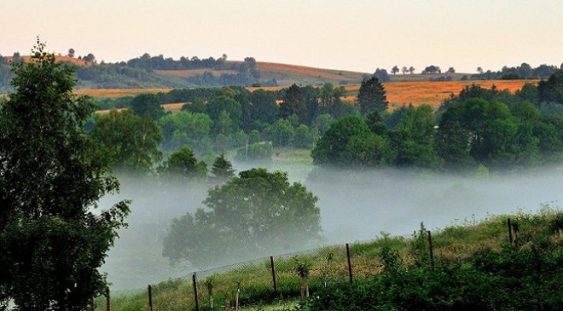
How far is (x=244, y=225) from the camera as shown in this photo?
9412 centimetres

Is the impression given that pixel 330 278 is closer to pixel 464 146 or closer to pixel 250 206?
pixel 250 206

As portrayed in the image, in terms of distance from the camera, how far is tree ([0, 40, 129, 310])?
2631 centimetres

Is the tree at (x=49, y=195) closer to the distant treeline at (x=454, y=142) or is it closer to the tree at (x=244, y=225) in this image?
the tree at (x=244, y=225)

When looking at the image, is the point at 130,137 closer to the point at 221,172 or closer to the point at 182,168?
the point at 182,168

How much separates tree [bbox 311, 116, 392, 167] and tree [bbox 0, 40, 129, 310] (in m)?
102

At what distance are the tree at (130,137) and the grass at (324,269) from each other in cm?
4915

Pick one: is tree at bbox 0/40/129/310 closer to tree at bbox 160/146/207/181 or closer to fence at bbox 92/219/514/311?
fence at bbox 92/219/514/311

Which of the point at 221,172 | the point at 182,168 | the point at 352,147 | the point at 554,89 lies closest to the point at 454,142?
the point at 352,147

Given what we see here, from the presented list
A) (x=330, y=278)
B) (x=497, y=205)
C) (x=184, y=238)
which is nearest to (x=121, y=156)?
(x=184, y=238)

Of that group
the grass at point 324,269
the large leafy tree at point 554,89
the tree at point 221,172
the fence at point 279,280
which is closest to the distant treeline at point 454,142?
the tree at point 221,172

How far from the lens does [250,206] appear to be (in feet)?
306

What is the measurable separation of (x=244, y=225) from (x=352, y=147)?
140ft

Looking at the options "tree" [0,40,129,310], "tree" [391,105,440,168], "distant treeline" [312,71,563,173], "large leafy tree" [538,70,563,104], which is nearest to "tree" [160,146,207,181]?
"distant treeline" [312,71,563,173]

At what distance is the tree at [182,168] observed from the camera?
10550 centimetres
